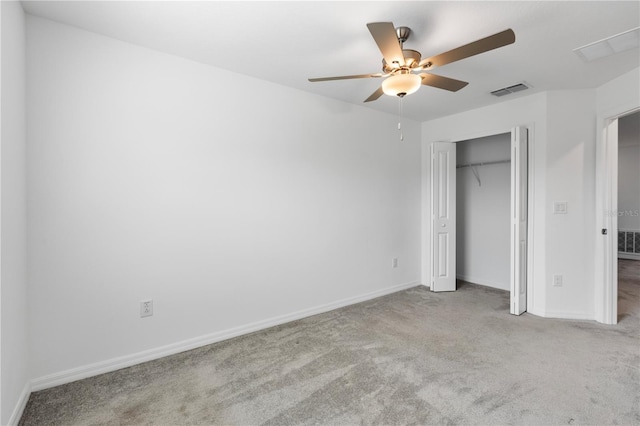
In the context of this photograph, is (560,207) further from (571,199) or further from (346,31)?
(346,31)


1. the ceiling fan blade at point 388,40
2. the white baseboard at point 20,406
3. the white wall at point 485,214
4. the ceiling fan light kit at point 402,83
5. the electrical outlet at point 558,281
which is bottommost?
the white baseboard at point 20,406

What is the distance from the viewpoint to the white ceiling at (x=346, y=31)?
1.84m

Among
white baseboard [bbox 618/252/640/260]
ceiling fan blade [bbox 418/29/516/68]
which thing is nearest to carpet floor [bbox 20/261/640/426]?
ceiling fan blade [bbox 418/29/516/68]

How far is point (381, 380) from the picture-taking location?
2059 millimetres

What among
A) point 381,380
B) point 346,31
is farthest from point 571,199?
point 346,31

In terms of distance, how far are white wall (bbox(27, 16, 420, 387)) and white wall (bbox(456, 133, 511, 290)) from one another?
2.05m

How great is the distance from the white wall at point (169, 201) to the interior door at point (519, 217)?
5.77ft

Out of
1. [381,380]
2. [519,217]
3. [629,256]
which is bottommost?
[381,380]

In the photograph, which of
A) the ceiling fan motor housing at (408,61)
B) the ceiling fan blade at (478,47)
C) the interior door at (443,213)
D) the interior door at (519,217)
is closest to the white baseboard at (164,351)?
the interior door at (443,213)

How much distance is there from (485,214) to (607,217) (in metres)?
1.47

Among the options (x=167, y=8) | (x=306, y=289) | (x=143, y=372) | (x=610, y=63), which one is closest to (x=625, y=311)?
(x=610, y=63)

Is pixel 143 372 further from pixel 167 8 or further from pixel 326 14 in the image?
pixel 326 14

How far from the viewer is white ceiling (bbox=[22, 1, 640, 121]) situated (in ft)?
6.04

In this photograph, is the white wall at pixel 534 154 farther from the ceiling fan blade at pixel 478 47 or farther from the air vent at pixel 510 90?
the ceiling fan blade at pixel 478 47
